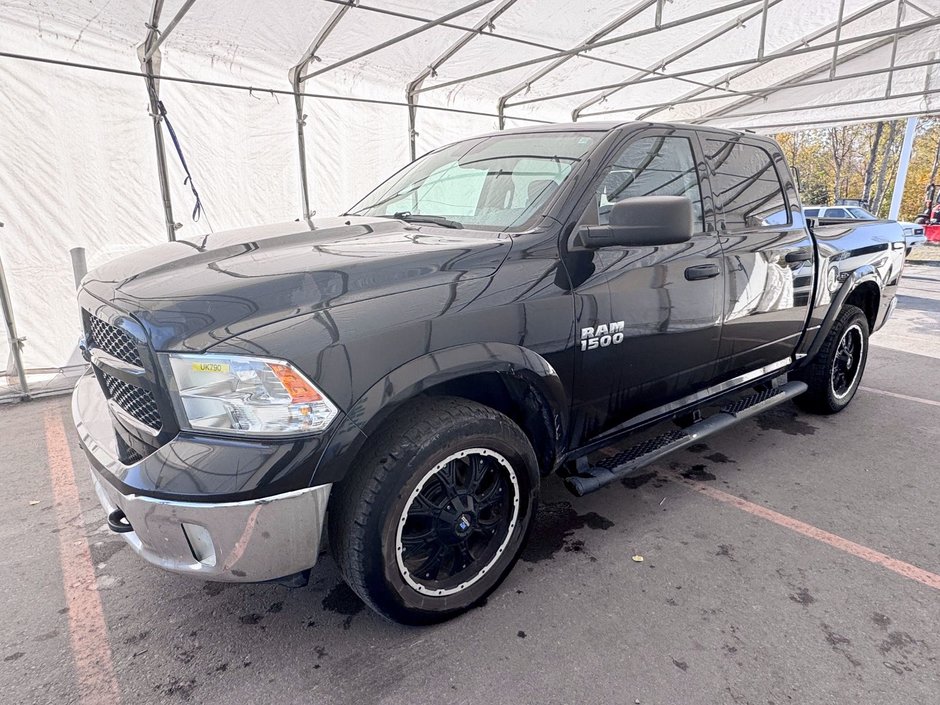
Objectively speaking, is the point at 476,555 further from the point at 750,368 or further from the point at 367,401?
Result: the point at 750,368

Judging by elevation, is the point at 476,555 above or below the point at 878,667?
above

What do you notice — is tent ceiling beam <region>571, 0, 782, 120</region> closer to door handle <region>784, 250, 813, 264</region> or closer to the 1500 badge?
door handle <region>784, 250, 813, 264</region>

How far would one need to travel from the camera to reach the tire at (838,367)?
4117mm

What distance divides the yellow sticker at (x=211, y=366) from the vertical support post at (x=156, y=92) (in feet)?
14.6

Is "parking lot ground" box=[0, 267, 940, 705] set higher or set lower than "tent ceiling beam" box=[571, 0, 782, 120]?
lower

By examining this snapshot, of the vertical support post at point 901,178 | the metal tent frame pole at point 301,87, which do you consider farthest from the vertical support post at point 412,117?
the vertical support post at point 901,178

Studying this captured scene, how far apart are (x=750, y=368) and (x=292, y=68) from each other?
6.10m

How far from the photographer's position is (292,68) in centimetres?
686

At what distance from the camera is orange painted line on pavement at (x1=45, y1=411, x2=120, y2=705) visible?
6.45 feet

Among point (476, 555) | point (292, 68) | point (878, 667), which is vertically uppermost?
point (292, 68)

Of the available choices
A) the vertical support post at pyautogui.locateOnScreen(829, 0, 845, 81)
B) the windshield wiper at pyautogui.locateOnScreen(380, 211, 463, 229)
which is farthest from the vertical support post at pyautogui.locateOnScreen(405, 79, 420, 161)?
the windshield wiper at pyautogui.locateOnScreen(380, 211, 463, 229)

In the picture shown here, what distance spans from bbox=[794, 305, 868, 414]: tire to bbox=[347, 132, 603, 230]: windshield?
8.51ft

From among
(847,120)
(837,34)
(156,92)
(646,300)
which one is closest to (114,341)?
(646,300)

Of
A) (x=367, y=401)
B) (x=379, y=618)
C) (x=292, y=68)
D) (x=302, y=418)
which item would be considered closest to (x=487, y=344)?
(x=367, y=401)
